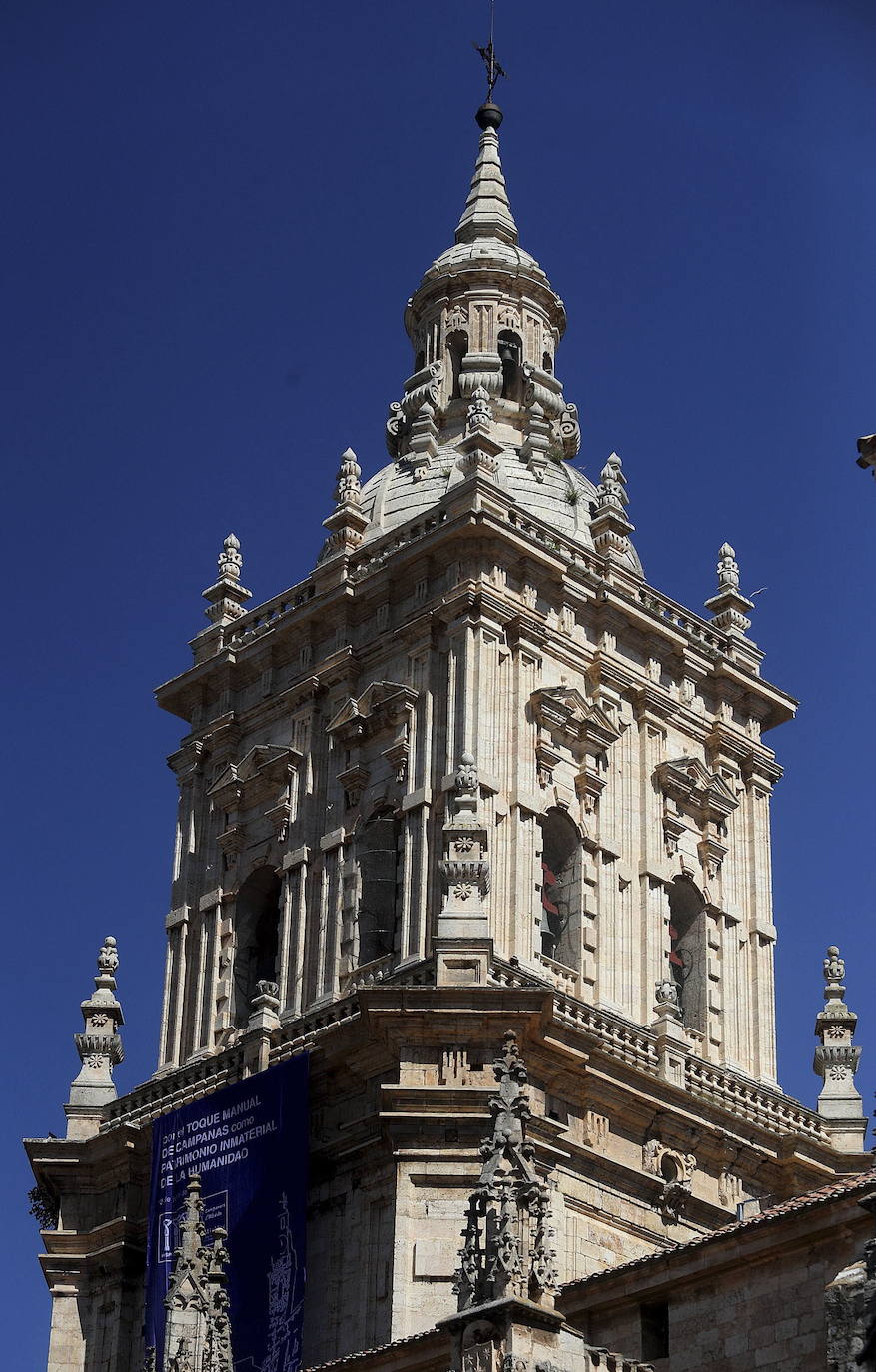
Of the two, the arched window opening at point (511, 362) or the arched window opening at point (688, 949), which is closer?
the arched window opening at point (688, 949)

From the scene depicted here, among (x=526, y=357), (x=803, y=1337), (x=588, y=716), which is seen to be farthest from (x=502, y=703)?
(x=803, y=1337)

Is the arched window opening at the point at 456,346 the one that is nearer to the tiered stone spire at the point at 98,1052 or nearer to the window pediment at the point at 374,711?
the window pediment at the point at 374,711

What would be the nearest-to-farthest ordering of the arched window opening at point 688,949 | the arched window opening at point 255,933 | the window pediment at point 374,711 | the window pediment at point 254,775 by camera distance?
the window pediment at point 374,711
the arched window opening at point 688,949
the arched window opening at point 255,933
the window pediment at point 254,775

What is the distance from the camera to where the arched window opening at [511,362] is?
6044cm

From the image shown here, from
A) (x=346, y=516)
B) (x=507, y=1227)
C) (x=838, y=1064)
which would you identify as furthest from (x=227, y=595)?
(x=507, y=1227)

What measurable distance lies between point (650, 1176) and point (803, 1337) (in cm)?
1244

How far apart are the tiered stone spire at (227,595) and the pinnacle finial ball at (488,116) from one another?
12166mm

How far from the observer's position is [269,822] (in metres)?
55.0

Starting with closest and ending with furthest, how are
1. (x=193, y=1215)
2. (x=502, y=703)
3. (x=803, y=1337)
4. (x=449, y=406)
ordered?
(x=803, y=1337)
(x=193, y=1215)
(x=502, y=703)
(x=449, y=406)

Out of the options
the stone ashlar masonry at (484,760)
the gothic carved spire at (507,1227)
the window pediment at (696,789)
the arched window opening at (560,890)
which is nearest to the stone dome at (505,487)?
the stone ashlar masonry at (484,760)

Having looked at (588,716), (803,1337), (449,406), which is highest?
(449,406)

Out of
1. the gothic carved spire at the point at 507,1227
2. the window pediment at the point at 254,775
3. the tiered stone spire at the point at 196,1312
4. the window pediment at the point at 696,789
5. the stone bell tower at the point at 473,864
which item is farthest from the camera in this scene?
the window pediment at the point at 696,789

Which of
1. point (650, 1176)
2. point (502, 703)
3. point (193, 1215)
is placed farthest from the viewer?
point (502, 703)

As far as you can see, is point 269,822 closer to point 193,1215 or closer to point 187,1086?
point 187,1086
